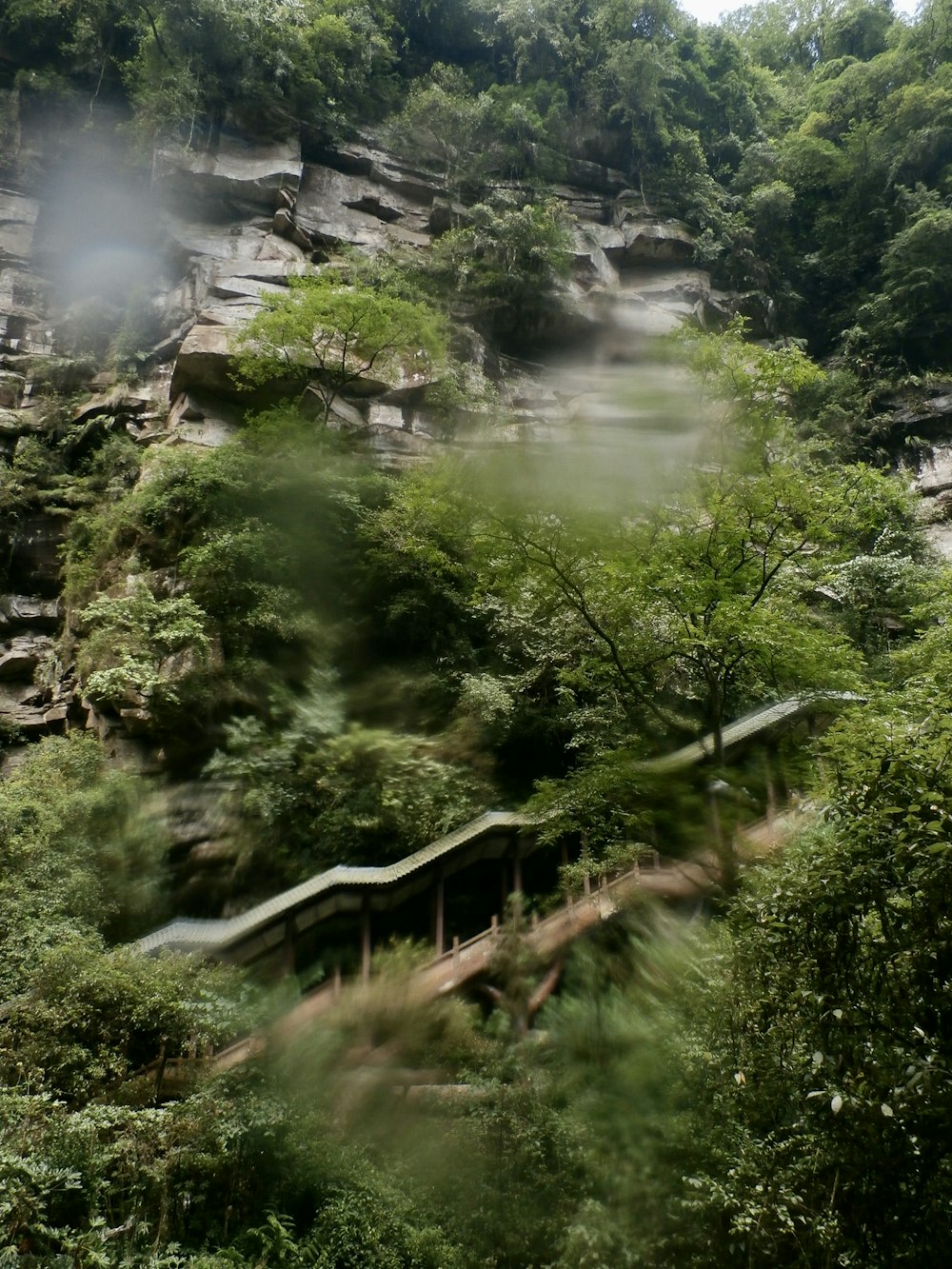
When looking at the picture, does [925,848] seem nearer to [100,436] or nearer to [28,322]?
[100,436]

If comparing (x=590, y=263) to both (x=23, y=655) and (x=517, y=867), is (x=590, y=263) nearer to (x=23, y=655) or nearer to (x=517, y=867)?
(x=23, y=655)

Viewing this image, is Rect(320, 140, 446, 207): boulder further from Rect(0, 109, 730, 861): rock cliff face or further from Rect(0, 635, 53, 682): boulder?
Rect(0, 635, 53, 682): boulder

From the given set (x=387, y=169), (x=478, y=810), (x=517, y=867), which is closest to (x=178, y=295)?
(x=387, y=169)

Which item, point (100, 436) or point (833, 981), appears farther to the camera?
point (100, 436)

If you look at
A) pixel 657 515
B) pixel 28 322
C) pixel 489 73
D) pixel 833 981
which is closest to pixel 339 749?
pixel 657 515

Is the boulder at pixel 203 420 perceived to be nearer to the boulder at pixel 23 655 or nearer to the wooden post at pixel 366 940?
the boulder at pixel 23 655

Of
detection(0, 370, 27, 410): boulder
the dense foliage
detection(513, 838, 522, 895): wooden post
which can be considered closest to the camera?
the dense foliage

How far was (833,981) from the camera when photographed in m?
2.68

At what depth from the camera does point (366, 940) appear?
17.5 feet

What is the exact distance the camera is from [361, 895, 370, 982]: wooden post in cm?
521

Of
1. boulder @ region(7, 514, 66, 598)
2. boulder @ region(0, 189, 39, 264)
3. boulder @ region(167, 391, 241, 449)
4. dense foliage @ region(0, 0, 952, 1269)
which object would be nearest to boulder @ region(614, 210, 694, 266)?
dense foliage @ region(0, 0, 952, 1269)

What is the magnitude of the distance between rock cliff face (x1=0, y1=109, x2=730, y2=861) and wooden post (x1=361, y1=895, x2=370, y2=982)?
404 centimetres

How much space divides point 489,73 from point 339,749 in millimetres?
17579

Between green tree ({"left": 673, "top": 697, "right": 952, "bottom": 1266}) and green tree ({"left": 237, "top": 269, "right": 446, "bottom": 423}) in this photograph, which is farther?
green tree ({"left": 237, "top": 269, "right": 446, "bottom": 423})
